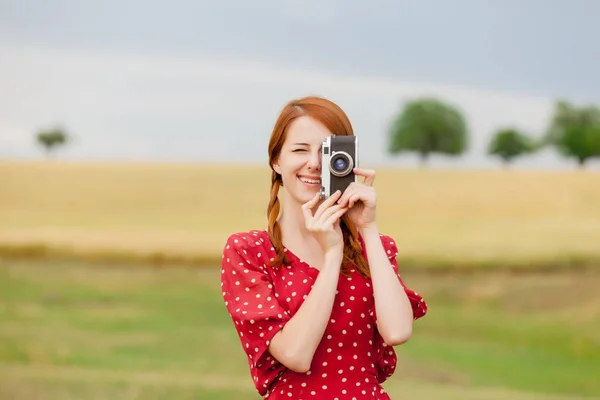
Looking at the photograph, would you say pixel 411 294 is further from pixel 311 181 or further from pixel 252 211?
pixel 252 211

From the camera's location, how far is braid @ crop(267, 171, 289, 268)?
2164mm

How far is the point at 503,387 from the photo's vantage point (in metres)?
6.96

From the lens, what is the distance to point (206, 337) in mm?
7406

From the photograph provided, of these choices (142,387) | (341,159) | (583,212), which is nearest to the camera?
(341,159)

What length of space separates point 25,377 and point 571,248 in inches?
164

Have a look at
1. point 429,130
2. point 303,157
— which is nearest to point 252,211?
point 429,130

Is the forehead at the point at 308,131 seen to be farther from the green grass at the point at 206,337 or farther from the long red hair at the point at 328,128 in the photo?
the green grass at the point at 206,337

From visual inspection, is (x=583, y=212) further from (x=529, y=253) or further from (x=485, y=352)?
(x=485, y=352)

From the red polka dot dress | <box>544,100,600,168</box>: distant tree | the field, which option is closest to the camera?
the red polka dot dress

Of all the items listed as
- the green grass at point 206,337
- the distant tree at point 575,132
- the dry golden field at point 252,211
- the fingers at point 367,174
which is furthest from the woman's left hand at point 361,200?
the distant tree at point 575,132

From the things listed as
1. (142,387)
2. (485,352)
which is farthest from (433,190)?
(142,387)

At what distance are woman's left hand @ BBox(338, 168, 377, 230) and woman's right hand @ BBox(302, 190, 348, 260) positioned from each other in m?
0.02

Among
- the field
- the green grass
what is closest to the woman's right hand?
the green grass

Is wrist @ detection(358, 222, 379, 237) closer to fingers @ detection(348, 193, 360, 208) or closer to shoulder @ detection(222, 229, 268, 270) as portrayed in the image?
fingers @ detection(348, 193, 360, 208)
